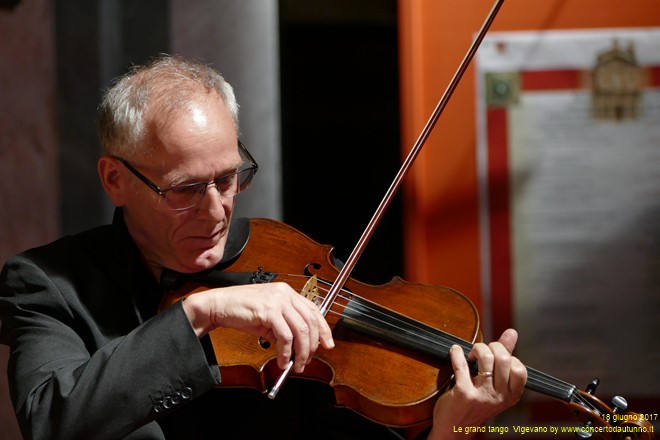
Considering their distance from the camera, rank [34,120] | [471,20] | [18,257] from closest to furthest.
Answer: [18,257], [471,20], [34,120]

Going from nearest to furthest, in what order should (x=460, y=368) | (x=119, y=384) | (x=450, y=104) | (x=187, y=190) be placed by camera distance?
→ (x=119, y=384) < (x=460, y=368) < (x=187, y=190) < (x=450, y=104)

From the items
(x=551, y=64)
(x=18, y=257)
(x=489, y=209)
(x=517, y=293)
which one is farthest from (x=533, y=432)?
(x=18, y=257)

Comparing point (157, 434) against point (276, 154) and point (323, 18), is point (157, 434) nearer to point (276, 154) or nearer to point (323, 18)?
point (276, 154)

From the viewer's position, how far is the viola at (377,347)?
1259 millimetres

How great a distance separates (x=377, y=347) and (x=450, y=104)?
2.19ft

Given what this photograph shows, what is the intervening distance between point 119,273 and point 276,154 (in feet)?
→ 1.86

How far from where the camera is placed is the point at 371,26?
1820mm

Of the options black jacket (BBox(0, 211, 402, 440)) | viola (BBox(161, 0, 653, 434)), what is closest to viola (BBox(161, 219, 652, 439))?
viola (BBox(161, 0, 653, 434))

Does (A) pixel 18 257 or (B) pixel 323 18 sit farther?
(B) pixel 323 18

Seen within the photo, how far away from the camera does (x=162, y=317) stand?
117 centimetres

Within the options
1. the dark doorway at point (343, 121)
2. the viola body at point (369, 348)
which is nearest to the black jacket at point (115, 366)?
the viola body at point (369, 348)

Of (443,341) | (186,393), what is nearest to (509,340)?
(443,341)

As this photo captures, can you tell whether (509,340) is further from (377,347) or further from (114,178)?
(114,178)

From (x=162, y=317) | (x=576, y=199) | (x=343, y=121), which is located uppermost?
(x=343, y=121)
